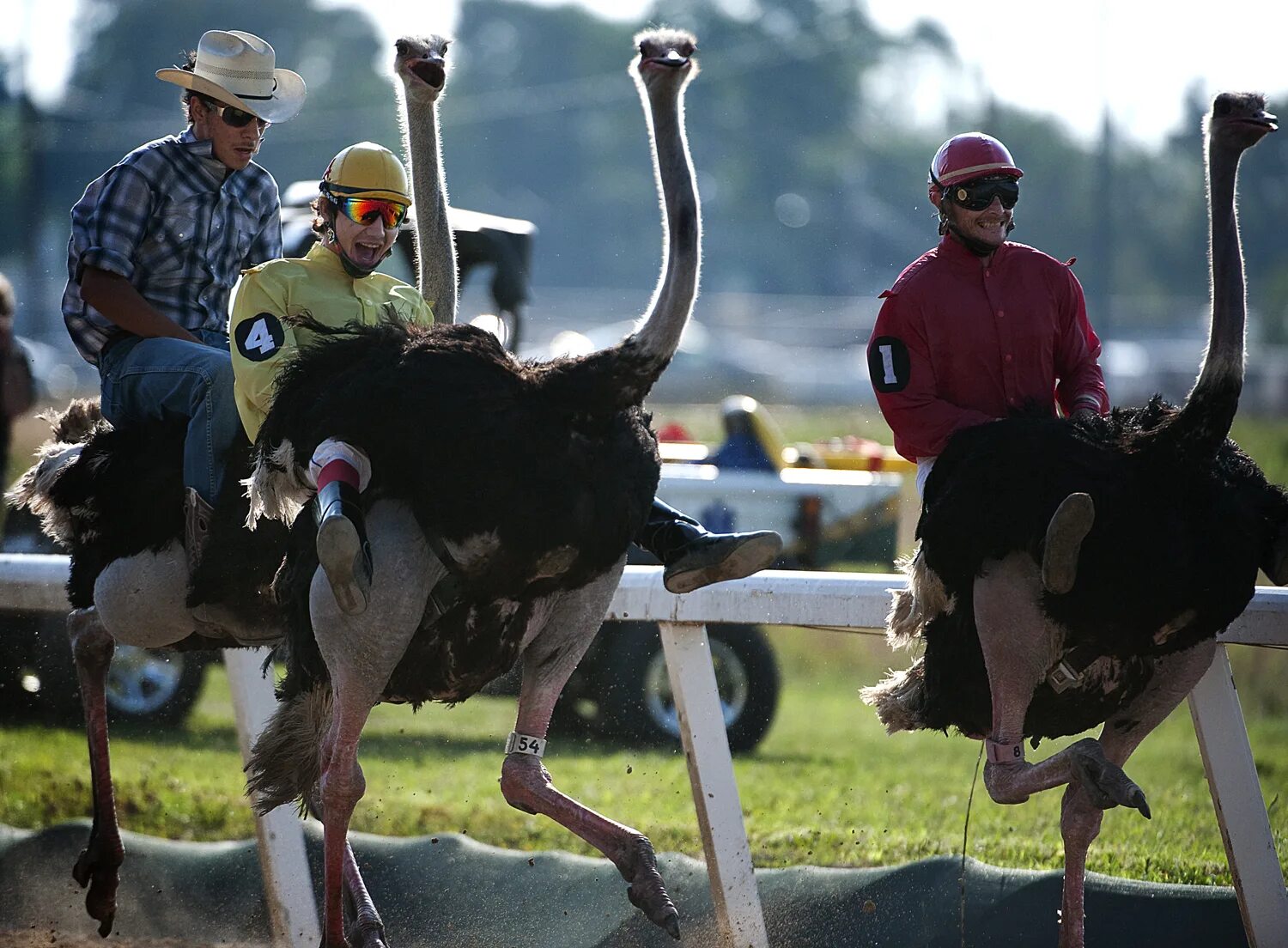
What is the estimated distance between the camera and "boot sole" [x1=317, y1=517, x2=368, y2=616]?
4453 mm

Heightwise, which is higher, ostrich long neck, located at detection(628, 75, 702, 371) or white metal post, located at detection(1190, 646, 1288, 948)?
ostrich long neck, located at detection(628, 75, 702, 371)

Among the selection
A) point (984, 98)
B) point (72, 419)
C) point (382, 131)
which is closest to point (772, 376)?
point (382, 131)

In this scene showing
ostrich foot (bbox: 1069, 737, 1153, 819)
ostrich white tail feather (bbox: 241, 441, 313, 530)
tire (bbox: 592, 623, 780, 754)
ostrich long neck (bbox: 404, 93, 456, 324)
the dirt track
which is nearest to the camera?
ostrich foot (bbox: 1069, 737, 1153, 819)

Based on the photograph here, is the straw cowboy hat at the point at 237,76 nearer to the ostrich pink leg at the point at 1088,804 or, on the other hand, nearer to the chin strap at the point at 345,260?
the chin strap at the point at 345,260

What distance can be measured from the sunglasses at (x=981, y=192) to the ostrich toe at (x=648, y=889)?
2048 millimetres

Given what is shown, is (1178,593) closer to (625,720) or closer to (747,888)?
(747,888)

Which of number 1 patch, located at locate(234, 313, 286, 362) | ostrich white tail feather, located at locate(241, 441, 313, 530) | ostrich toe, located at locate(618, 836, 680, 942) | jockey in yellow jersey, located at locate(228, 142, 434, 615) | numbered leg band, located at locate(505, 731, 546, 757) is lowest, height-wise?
ostrich toe, located at locate(618, 836, 680, 942)

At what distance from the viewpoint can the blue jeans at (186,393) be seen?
5.50 meters

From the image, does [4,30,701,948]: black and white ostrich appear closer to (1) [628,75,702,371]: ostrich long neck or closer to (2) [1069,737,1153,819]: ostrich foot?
(1) [628,75,702,371]: ostrich long neck

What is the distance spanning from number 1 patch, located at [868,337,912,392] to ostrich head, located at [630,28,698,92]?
960mm

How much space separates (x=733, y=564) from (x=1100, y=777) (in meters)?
1.20

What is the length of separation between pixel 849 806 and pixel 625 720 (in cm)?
202

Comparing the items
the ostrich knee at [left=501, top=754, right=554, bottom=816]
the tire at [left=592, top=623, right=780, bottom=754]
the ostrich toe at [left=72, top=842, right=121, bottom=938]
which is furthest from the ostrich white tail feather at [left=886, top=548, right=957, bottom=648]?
the tire at [left=592, top=623, right=780, bottom=754]

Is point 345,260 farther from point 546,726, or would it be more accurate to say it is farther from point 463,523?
point 546,726
